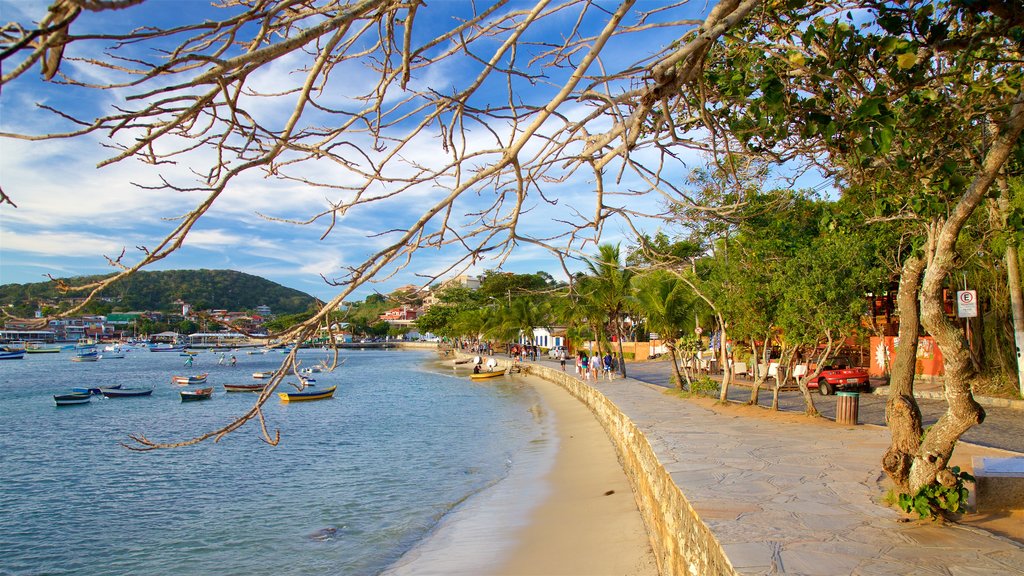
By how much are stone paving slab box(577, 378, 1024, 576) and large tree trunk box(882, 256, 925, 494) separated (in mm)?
384

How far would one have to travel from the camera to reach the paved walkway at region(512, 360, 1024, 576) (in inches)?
163

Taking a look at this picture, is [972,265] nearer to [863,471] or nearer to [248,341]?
[863,471]

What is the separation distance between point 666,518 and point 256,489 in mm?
9598

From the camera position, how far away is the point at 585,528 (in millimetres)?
8695

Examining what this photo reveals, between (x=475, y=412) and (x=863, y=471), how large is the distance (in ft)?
59.2

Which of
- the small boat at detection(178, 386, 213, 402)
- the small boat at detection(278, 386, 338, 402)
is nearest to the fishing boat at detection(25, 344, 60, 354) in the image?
the small boat at detection(178, 386, 213, 402)

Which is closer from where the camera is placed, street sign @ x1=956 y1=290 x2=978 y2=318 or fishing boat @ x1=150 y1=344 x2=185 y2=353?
street sign @ x1=956 y1=290 x2=978 y2=318

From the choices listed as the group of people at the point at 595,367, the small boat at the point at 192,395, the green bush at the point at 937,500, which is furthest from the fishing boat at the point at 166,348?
the green bush at the point at 937,500

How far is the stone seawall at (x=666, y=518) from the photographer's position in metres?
4.51

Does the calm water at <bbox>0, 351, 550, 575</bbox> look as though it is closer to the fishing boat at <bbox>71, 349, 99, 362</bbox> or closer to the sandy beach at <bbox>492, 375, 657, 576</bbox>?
the sandy beach at <bbox>492, 375, 657, 576</bbox>

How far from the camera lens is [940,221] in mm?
5383

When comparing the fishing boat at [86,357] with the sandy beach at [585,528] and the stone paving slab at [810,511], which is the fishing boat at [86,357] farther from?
the stone paving slab at [810,511]

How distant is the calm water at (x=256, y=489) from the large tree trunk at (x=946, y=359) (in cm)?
534

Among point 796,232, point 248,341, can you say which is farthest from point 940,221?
point 796,232
